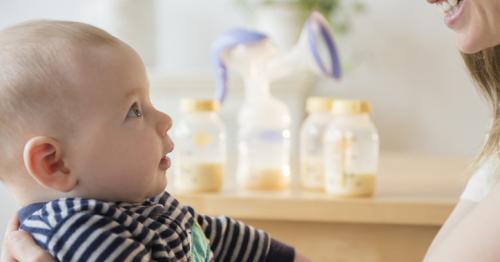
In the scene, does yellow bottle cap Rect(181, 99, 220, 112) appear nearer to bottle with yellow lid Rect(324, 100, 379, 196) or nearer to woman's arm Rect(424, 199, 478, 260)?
bottle with yellow lid Rect(324, 100, 379, 196)

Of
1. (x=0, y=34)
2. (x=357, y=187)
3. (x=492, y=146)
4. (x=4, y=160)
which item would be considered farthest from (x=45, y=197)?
(x=357, y=187)

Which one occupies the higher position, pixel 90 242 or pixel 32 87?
pixel 32 87

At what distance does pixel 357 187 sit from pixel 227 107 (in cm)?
100

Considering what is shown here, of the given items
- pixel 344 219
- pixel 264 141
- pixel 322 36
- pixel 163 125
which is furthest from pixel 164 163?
pixel 322 36

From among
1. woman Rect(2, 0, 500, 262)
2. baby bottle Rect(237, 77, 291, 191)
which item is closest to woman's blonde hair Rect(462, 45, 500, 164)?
woman Rect(2, 0, 500, 262)

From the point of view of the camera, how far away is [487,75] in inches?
47.5

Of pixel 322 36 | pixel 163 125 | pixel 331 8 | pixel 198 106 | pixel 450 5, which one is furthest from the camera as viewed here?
pixel 331 8

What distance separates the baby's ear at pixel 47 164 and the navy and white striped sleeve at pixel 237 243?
186 mm

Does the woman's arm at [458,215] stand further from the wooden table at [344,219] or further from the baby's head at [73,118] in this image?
the baby's head at [73,118]

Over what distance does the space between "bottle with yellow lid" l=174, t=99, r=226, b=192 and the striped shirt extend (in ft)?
2.38

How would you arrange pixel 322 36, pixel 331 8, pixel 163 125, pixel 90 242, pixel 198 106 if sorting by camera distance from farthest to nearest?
pixel 331 8
pixel 322 36
pixel 198 106
pixel 163 125
pixel 90 242

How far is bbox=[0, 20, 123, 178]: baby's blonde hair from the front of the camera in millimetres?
816

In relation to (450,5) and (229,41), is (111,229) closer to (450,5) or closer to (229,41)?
(450,5)

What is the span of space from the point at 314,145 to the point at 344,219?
294 millimetres
